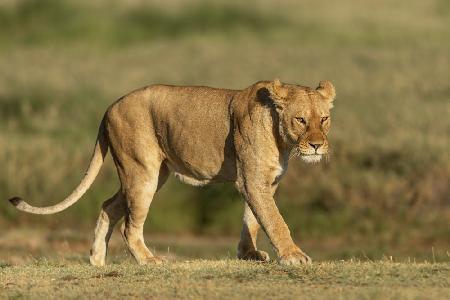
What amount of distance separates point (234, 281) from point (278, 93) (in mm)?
1697

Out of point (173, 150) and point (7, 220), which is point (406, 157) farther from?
point (173, 150)

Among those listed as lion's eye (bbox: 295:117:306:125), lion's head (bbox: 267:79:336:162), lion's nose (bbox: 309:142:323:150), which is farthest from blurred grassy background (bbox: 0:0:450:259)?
lion's nose (bbox: 309:142:323:150)

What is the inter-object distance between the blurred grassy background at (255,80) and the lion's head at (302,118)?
5.97 m

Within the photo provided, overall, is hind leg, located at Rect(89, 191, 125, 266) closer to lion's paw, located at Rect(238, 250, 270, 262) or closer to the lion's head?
lion's paw, located at Rect(238, 250, 270, 262)

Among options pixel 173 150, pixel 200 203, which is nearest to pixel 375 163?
pixel 200 203

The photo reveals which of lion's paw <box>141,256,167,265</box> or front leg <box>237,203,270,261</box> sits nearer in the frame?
lion's paw <box>141,256,167,265</box>

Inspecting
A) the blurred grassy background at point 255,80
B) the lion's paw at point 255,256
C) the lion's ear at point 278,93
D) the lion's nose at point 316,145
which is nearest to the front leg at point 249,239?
the lion's paw at point 255,256

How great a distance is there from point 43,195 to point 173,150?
792cm

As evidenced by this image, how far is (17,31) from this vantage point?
3359 centimetres

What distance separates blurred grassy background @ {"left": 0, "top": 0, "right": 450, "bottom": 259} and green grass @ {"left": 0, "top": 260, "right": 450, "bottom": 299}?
6.47 metres

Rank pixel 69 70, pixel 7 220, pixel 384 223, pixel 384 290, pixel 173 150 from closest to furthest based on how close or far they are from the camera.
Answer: pixel 384 290 → pixel 173 150 → pixel 384 223 → pixel 7 220 → pixel 69 70

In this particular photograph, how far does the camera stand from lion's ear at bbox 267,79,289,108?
903cm

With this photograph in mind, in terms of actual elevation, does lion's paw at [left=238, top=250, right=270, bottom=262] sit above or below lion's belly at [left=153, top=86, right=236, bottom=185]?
below

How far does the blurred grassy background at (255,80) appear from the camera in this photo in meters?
16.4
